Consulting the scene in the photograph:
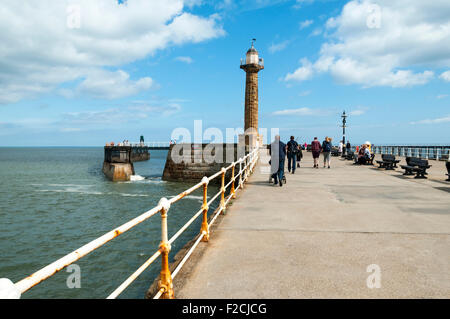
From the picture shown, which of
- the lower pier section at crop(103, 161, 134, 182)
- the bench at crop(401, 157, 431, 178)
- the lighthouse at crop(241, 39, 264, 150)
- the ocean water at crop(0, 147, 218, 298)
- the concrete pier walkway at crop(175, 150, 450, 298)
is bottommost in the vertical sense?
the ocean water at crop(0, 147, 218, 298)

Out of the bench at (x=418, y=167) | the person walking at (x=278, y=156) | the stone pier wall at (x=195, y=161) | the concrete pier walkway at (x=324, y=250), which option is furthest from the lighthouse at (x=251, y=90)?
the concrete pier walkway at (x=324, y=250)

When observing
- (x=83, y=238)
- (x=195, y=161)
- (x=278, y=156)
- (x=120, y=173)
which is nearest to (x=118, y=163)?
(x=120, y=173)

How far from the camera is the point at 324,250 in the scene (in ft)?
15.2

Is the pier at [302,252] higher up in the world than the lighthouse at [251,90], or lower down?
lower down

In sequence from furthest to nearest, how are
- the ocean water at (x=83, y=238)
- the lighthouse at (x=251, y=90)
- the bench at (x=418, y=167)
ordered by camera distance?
the lighthouse at (x=251, y=90), the bench at (x=418, y=167), the ocean water at (x=83, y=238)

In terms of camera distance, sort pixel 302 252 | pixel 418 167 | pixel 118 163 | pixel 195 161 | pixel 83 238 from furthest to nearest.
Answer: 1. pixel 118 163
2. pixel 195 161
3. pixel 418 167
4. pixel 83 238
5. pixel 302 252

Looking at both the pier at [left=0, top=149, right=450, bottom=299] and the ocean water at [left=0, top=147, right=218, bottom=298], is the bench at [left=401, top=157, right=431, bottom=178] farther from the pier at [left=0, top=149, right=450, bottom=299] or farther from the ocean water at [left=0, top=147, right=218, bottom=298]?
the ocean water at [left=0, top=147, right=218, bottom=298]

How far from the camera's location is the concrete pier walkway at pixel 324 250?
3.43 metres

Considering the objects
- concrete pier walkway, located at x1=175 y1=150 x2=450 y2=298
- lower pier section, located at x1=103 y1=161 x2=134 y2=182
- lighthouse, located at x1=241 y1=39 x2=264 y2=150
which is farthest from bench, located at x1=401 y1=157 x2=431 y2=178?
lower pier section, located at x1=103 y1=161 x2=134 y2=182

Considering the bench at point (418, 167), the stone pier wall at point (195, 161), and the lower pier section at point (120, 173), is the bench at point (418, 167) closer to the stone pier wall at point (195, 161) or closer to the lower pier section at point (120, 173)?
the stone pier wall at point (195, 161)

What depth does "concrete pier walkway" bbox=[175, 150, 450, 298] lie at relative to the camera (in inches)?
135

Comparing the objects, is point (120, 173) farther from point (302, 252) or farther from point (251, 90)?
point (302, 252)
